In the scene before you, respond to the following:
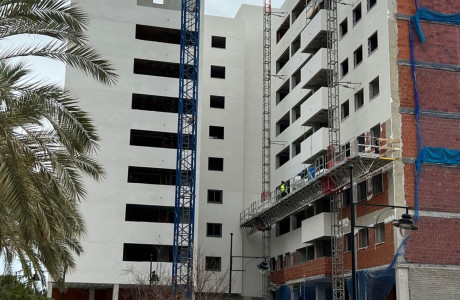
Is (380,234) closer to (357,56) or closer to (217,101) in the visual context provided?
(357,56)

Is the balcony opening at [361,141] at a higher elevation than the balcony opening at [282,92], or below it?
below

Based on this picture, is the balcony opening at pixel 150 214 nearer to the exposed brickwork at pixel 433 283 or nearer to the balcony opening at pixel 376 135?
the balcony opening at pixel 376 135

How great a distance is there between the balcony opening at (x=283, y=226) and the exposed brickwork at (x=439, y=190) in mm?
19331

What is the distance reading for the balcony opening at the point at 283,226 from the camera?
2249 inches

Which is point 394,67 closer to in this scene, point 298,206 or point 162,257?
point 298,206

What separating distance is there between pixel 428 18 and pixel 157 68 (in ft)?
97.1

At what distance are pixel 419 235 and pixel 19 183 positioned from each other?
2685 centimetres

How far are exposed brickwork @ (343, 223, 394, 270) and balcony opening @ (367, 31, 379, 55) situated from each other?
1106 centimetres

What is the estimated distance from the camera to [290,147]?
56.3m

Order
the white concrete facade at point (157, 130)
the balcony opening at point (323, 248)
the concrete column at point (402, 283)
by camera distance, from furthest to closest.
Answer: the white concrete facade at point (157, 130) → the balcony opening at point (323, 248) → the concrete column at point (402, 283)

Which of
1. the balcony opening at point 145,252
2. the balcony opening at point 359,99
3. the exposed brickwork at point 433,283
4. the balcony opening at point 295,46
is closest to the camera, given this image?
the exposed brickwork at point 433,283

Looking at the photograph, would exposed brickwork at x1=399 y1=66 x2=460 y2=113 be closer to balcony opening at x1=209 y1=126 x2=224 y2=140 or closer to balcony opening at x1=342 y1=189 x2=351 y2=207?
balcony opening at x1=342 y1=189 x2=351 y2=207

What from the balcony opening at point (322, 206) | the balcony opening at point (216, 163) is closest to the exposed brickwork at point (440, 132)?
the balcony opening at point (322, 206)

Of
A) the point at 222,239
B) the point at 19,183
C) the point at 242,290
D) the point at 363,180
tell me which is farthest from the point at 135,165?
the point at 19,183
